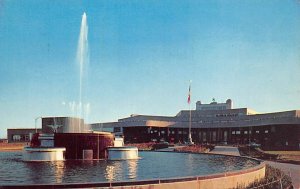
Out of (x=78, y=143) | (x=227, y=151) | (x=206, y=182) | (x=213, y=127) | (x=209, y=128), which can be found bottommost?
(x=227, y=151)

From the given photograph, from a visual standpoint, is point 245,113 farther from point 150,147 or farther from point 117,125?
point 150,147

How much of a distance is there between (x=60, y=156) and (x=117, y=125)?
61722 millimetres

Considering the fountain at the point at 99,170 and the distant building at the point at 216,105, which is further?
the distant building at the point at 216,105

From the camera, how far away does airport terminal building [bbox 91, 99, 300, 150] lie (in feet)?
251

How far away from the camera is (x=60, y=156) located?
28.5m

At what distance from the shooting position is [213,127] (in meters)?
92.4

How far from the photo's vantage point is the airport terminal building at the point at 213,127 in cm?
7662

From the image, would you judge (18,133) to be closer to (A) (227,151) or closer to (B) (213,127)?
(B) (213,127)

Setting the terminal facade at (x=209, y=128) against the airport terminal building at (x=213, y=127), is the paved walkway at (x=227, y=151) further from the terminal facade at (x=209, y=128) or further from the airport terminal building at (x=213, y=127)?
the airport terminal building at (x=213, y=127)

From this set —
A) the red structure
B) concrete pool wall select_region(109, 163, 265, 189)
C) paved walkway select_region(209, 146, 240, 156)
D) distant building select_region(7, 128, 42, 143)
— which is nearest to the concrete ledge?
concrete pool wall select_region(109, 163, 265, 189)

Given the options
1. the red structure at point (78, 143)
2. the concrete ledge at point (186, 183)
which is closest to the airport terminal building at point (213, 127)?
the red structure at point (78, 143)

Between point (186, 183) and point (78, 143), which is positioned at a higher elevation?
point (78, 143)

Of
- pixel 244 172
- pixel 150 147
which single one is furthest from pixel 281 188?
pixel 150 147

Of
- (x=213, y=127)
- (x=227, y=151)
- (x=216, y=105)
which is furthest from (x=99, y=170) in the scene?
(x=216, y=105)
